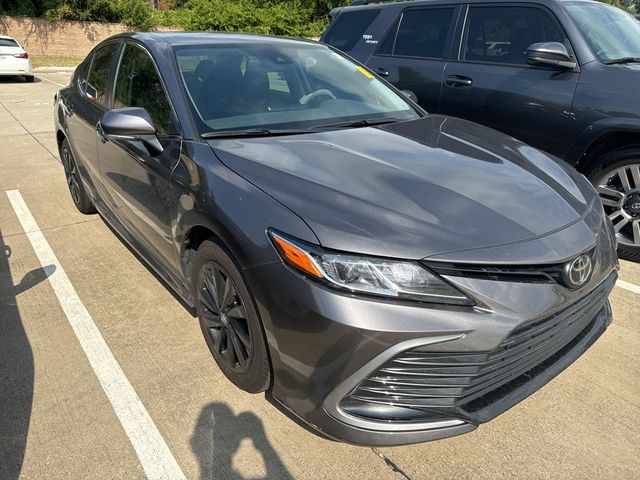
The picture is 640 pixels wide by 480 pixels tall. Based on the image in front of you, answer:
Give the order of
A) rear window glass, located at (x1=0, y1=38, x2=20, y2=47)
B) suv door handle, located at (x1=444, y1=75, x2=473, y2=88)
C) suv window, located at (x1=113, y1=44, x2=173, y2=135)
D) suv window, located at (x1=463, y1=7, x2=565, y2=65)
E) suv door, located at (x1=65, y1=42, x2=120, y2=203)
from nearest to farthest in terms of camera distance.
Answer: suv window, located at (x1=113, y1=44, x2=173, y2=135) < suv door, located at (x1=65, y1=42, x2=120, y2=203) < suv window, located at (x1=463, y1=7, x2=565, y2=65) < suv door handle, located at (x1=444, y1=75, x2=473, y2=88) < rear window glass, located at (x1=0, y1=38, x2=20, y2=47)

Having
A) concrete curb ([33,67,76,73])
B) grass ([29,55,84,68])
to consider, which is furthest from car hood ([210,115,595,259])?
grass ([29,55,84,68])

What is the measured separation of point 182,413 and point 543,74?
364cm

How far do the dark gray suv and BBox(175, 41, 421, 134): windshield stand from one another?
1294mm

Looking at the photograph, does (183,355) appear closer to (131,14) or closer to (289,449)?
(289,449)

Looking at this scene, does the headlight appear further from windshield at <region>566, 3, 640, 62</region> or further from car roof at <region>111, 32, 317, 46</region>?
windshield at <region>566, 3, 640, 62</region>

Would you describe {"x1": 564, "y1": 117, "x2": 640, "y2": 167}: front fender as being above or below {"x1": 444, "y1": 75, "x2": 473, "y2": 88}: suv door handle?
below

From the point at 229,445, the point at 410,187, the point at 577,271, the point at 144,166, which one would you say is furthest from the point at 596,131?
the point at 229,445

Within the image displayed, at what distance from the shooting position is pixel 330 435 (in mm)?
1821

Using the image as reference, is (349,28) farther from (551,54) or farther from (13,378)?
(13,378)

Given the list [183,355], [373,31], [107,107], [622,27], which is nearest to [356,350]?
[183,355]

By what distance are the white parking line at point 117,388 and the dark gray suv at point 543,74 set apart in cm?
347

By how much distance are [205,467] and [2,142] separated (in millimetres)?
8001

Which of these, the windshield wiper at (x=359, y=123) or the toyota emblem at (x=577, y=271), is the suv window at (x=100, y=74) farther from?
the toyota emblem at (x=577, y=271)

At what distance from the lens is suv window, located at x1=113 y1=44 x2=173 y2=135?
2.72 m
